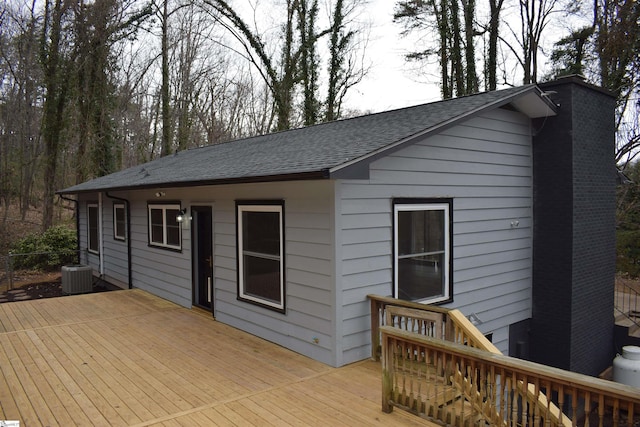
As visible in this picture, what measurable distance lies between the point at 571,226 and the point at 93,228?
11791 mm

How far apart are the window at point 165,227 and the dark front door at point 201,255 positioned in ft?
1.66

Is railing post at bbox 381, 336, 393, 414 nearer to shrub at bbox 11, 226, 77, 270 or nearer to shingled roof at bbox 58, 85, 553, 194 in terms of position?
shingled roof at bbox 58, 85, 553, 194

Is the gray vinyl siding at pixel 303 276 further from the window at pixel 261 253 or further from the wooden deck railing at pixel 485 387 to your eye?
the wooden deck railing at pixel 485 387

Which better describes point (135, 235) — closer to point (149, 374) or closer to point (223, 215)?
point (223, 215)

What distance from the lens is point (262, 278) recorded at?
19.7 ft

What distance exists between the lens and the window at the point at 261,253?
18.6 ft

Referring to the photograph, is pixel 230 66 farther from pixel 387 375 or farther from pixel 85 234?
pixel 387 375

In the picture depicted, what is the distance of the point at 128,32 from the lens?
18.2 meters

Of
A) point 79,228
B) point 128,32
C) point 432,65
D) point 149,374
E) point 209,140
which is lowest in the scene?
point 149,374

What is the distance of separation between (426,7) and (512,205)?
13158 millimetres

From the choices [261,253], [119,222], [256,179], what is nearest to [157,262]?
[119,222]

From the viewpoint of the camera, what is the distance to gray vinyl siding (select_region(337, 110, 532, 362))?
5000 millimetres

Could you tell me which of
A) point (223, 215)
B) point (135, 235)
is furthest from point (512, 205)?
point (135, 235)

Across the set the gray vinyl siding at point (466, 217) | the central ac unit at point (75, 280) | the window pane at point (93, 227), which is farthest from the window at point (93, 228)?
the gray vinyl siding at point (466, 217)
